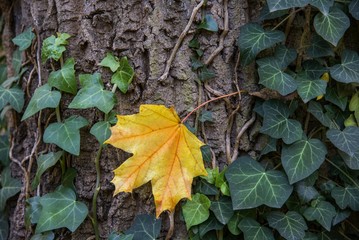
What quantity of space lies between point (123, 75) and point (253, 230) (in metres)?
0.50

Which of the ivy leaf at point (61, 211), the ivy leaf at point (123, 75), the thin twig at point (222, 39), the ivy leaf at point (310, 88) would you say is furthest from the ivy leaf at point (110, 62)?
the ivy leaf at point (310, 88)

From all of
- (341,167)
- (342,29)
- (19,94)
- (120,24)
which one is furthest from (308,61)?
(19,94)

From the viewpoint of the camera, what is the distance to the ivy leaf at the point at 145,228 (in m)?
1.09

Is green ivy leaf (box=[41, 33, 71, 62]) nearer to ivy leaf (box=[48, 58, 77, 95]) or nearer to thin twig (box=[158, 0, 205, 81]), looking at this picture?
ivy leaf (box=[48, 58, 77, 95])

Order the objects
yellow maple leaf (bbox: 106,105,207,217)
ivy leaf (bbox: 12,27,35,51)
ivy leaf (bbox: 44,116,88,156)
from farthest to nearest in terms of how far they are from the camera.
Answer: ivy leaf (bbox: 12,27,35,51) < ivy leaf (bbox: 44,116,88,156) < yellow maple leaf (bbox: 106,105,207,217)

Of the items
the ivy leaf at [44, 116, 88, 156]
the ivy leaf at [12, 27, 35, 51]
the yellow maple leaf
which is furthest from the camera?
the ivy leaf at [12, 27, 35, 51]

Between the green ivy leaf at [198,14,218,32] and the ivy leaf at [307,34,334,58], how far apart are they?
260mm

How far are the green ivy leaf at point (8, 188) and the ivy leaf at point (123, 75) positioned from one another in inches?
19.8

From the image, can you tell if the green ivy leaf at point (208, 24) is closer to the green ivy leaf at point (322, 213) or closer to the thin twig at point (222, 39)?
the thin twig at point (222, 39)

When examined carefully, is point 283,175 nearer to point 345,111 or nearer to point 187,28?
point 345,111

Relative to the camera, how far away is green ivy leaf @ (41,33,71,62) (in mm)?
1187

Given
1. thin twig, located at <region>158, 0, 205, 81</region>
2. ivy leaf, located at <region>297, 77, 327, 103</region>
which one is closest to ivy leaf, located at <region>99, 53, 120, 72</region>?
thin twig, located at <region>158, 0, 205, 81</region>

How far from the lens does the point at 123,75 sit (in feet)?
3.72

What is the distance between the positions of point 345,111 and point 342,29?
0.22 metres
